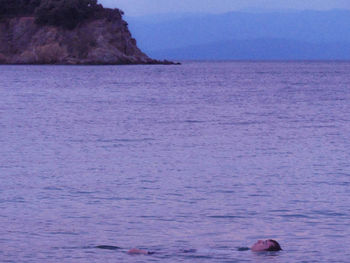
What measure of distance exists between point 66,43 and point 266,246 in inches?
4524

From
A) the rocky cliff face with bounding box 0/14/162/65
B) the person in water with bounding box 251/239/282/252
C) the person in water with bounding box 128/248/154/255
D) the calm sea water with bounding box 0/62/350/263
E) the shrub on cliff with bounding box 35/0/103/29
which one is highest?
the shrub on cliff with bounding box 35/0/103/29

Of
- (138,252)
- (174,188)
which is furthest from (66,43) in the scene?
(138,252)

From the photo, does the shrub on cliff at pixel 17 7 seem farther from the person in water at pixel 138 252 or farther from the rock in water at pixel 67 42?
the person in water at pixel 138 252

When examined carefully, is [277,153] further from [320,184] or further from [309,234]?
[309,234]

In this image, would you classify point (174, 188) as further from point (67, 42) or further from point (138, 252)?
point (67, 42)

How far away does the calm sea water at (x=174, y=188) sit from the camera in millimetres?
12234

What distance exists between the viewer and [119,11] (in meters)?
124

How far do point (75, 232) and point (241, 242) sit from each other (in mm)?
2882

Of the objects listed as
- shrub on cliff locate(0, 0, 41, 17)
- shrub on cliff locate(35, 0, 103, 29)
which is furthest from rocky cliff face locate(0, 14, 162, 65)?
shrub on cliff locate(0, 0, 41, 17)

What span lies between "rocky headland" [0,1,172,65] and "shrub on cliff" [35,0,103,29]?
0.37 meters

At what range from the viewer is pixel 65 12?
123 m

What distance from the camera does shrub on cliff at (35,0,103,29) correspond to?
12312cm

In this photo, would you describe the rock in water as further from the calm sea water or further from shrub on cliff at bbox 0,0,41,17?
the calm sea water

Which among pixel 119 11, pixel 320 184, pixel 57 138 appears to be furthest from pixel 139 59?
pixel 320 184
